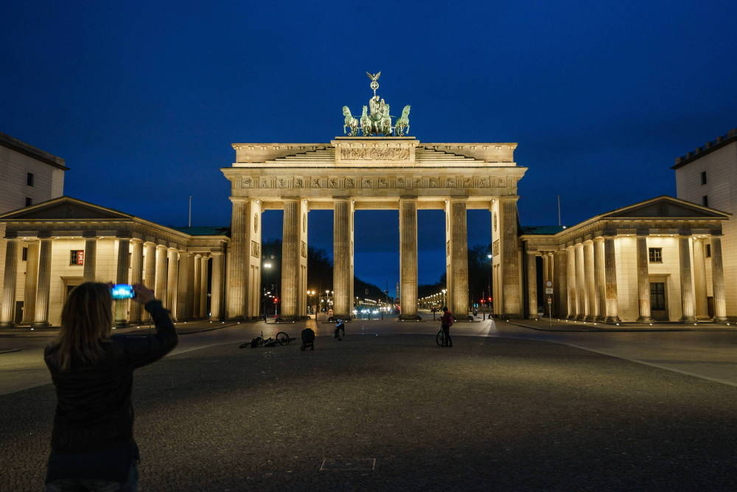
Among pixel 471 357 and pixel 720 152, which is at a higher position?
pixel 720 152

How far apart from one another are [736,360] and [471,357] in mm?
9261

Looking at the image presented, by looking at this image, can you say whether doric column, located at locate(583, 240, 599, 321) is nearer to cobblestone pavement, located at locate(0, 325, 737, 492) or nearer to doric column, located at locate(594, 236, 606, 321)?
doric column, located at locate(594, 236, 606, 321)

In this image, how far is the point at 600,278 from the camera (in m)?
50.5

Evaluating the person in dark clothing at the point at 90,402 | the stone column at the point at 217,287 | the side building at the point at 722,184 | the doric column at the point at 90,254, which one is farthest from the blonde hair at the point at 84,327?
the stone column at the point at 217,287

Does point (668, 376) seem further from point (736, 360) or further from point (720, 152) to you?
point (720, 152)

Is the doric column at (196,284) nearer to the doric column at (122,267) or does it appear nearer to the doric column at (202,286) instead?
the doric column at (202,286)

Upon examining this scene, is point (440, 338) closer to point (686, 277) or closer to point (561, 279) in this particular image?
point (686, 277)

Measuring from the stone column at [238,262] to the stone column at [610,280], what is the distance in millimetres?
37216

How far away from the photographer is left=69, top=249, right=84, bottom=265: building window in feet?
167

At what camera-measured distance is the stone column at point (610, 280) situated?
158 feet

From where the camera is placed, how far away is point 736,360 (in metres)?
18.9

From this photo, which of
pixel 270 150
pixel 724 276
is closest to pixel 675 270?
pixel 724 276

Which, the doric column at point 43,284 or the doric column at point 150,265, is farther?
the doric column at point 150,265

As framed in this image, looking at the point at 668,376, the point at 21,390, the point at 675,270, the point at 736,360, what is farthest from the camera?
the point at 675,270
